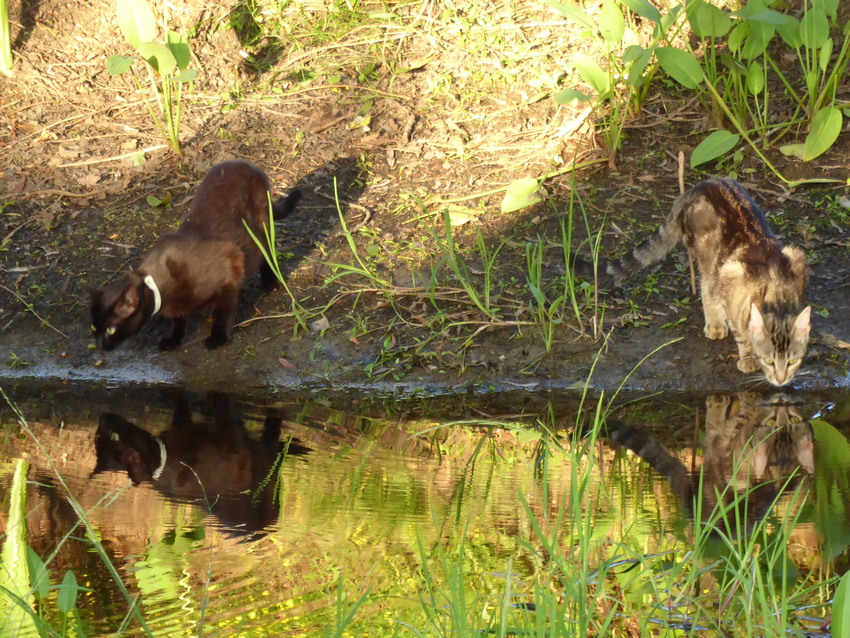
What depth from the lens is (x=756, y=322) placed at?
5.00m

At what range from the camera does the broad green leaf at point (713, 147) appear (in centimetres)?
606

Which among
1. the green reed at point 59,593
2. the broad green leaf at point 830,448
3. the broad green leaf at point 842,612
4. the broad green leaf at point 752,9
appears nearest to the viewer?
the broad green leaf at point 842,612

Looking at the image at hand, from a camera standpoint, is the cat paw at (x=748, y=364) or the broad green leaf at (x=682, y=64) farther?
the broad green leaf at (x=682, y=64)

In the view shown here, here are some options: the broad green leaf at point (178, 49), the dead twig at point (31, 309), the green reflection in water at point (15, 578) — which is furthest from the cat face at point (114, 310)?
the green reflection in water at point (15, 578)

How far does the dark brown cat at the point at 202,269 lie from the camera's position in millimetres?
5637

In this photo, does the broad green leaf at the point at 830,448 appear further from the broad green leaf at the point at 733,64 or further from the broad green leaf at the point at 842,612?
the broad green leaf at the point at 733,64

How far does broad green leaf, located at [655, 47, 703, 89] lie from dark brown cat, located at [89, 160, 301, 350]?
256 centimetres

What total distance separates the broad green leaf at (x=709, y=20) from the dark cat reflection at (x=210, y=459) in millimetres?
3571

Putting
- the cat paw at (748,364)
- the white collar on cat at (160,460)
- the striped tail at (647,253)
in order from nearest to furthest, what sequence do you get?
1. the white collar on cat at (160,460)
2. the cat paw at (748,364)
3. the striped tail at (647,253)

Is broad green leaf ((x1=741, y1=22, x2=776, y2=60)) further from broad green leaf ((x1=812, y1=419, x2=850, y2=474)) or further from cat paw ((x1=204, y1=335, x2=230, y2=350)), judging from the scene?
cat paw ((x1=204, y1=335, x2=230, y2=350))

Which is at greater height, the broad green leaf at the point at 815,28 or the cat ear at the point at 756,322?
the broad green leaf at the point at 815,28

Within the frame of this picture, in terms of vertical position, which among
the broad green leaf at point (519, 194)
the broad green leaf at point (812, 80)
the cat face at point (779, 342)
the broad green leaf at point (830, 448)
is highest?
the broad green leaf at point (812, 80)

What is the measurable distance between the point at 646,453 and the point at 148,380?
282 cm

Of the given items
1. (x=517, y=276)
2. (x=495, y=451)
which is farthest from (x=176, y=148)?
(x=495, y=451)
